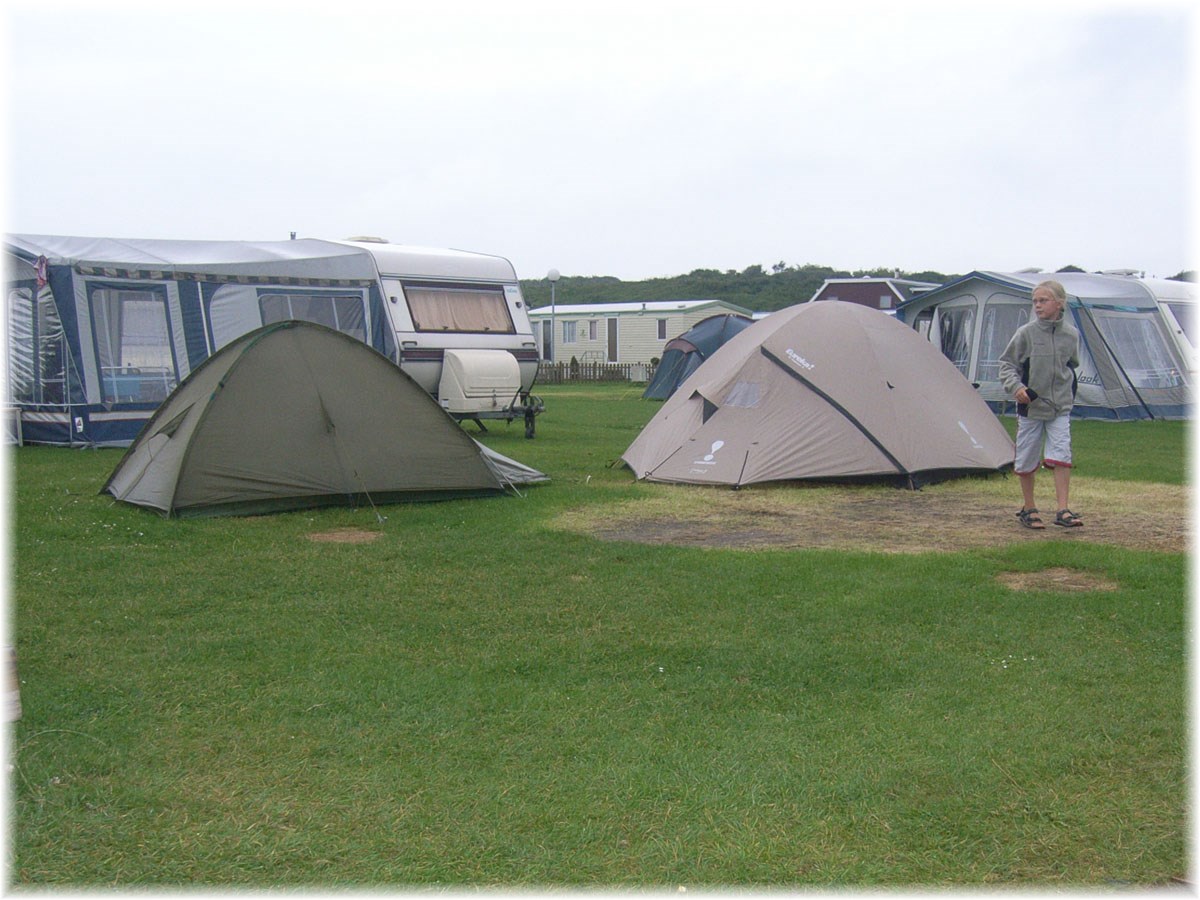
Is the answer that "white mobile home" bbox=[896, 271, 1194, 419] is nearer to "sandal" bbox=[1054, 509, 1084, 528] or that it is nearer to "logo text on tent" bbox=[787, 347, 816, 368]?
"logo text on tent" bbox=[787, 347, 816, 368]

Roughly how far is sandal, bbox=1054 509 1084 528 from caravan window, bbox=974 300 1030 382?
13.2 metres

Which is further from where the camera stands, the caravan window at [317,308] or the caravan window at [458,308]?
the caravan window at [458,308]

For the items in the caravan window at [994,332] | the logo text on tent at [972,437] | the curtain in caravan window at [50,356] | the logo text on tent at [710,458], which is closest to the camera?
the logo text on tent at [710,458]

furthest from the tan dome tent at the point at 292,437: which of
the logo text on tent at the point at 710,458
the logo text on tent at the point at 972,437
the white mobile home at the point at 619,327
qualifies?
the white mobile home at the point at 619,327

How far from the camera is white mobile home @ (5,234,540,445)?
→ 13.1 metres

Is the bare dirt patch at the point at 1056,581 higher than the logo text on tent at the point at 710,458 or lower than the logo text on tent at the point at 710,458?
lower

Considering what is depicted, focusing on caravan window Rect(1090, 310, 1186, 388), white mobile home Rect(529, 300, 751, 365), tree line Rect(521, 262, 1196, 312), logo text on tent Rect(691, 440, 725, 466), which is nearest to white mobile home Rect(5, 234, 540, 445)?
logo text on tent Rect(691, 440, 725, 466)

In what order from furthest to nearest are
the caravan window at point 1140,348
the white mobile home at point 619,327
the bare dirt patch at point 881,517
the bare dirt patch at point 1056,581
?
1. the white mobile home at point 619,327
2. the caravan window at point 1140,348
3. the bare dirt patch at point 881,517
4. the bare dirt patch at point 1056,581

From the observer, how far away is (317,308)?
14.6 meters

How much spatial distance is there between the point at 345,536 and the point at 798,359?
4.54 m

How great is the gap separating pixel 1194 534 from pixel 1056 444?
3.50 feet

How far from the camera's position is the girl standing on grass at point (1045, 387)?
25.1 ft

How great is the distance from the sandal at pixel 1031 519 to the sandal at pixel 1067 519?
0.12 metres

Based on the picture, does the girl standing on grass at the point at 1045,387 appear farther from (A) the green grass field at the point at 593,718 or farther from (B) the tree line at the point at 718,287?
(B) the tree line at the point at 718,287
